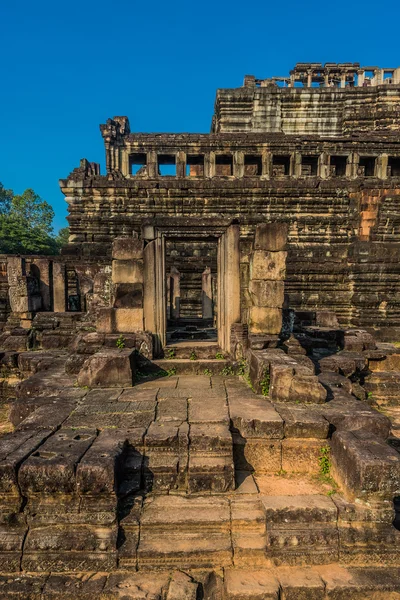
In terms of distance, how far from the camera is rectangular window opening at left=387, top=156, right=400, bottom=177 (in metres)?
18.9

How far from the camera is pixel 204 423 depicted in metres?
4.37

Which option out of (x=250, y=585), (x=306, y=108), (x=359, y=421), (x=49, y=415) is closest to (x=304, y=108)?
(x=306, y=108)

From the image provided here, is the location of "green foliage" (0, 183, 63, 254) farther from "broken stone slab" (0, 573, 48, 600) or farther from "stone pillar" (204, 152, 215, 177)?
"broken stone slab" (0, 573, 48, 600)

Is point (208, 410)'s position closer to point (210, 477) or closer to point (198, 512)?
point (210, 477)

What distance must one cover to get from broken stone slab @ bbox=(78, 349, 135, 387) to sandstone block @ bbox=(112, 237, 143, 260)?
1936 millimetres

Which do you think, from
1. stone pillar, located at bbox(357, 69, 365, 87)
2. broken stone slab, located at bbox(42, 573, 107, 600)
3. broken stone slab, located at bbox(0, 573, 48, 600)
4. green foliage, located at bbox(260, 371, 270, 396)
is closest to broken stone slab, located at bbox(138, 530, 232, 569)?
broken stone slab, located at bbox(42, 573, 107, 600)

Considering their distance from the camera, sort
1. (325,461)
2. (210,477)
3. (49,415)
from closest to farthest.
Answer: (210,477) → (325,461) → (49,415)

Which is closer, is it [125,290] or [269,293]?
[269,293]

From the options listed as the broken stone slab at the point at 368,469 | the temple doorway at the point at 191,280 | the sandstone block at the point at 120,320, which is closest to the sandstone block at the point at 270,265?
the sandstone block at the point at 120,320

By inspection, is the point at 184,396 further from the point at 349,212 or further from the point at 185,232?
the point at 349,212

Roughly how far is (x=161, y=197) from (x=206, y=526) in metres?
15.0

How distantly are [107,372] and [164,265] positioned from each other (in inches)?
93.8

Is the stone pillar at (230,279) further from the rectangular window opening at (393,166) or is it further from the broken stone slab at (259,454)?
the rectangular window opening at (393,166)

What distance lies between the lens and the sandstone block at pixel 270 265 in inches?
257
